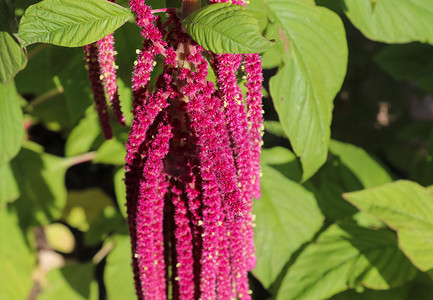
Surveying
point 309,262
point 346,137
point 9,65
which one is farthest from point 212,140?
point 346,137

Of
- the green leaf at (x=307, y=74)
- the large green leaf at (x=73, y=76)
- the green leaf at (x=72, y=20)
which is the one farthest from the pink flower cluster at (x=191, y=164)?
the large green leaf at (x=73, y=76)

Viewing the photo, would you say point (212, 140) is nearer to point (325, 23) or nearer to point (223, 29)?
point (223, 29)

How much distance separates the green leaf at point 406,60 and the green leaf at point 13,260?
162 centimetres

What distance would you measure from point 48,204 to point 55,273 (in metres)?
0.41

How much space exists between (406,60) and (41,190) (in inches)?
62.0

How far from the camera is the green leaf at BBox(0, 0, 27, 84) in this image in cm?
87

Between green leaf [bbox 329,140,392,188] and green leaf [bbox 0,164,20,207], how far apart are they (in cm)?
106

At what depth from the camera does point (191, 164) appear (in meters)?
0.82

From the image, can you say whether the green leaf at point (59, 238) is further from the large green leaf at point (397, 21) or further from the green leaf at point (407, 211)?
the large green leaf at point (397, 21)

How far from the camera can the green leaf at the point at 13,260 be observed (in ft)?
5.94

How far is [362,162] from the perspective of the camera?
1.63m

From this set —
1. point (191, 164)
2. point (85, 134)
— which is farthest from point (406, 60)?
point (191, 164)

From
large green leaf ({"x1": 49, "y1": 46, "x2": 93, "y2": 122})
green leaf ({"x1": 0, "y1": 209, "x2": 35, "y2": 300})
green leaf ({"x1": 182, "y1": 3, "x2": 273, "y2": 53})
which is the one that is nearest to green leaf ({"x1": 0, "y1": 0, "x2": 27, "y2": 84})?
large green leaf ({"x1": 49, "y1": 46, "x2": 93, "y2": 122})

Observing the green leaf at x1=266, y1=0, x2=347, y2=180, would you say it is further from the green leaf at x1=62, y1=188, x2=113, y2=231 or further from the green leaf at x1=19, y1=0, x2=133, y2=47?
the green leaf at x1=62, y1=188, x2=113, y2=231
